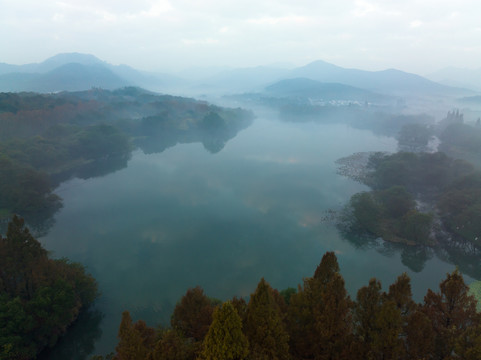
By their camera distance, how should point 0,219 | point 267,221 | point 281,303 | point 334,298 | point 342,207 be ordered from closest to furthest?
point 334,298 → point 281,303 → point 0,219 → point 267,221 → point 342,207

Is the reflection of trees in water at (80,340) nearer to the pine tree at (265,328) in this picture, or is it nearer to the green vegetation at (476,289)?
the pine tree at (265,328)

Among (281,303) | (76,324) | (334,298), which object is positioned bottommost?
(76,324)

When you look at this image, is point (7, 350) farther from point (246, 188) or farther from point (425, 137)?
point (425, 137)

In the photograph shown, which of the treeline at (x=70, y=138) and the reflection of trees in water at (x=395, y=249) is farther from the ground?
the treeline at (x=70, y=138)

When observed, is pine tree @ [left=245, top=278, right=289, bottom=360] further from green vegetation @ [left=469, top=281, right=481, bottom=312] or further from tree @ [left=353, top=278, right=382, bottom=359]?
green vegetation @ [left=469, top=281, right=481, bottom=312]

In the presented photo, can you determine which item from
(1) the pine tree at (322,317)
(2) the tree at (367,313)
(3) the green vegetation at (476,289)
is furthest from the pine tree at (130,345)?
(3) the green vegetation at (476,289)

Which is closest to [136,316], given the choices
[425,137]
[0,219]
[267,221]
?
[267,221]
